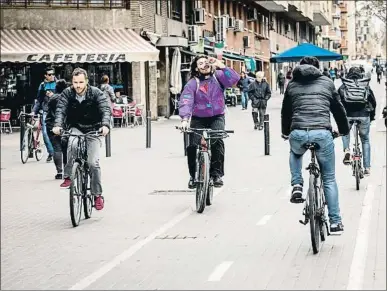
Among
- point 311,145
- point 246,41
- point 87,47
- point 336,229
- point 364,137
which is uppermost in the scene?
point 246,41

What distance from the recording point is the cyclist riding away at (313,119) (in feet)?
28.2

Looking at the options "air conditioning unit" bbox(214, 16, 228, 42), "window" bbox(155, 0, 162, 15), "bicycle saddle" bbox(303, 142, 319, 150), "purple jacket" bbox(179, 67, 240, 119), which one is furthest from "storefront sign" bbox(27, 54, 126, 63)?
"bicycle saddle" bbox(303, 142, 319, 150)

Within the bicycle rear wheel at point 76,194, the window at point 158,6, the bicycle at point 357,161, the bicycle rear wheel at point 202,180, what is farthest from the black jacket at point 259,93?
the bicycle rear wheel at point 76,194

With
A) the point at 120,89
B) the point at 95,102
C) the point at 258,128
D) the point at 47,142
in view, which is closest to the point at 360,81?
the point at 95,102

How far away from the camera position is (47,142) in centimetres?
1723

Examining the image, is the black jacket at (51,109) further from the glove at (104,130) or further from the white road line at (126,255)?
the glove at (104,130)

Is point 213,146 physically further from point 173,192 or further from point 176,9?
point 176,9

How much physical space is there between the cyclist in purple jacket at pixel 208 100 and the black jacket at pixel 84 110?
3.73ft

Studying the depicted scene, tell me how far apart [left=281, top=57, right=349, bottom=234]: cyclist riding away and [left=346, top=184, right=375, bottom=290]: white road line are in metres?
0.32

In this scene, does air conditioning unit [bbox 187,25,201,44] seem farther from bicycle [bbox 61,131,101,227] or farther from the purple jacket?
bicycle [bbox 61,131,101,227]

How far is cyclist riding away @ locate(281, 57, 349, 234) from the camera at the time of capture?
28.2 feet

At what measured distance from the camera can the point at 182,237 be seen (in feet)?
31.0

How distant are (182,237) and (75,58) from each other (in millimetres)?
19915

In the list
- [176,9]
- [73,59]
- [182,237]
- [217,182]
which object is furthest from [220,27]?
[182,237]
